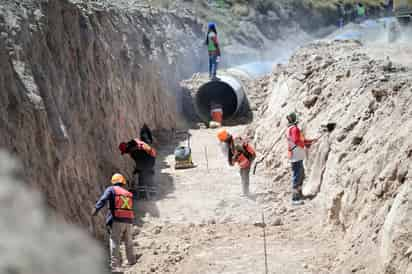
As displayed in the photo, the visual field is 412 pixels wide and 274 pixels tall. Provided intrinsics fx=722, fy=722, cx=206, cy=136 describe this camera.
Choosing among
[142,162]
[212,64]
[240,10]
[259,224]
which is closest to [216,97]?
[212,64]

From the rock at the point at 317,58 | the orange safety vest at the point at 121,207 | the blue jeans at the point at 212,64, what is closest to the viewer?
the orange safety vest at the point at 121,207

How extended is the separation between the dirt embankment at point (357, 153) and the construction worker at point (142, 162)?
249 centimetres

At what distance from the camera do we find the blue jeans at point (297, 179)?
487 inches

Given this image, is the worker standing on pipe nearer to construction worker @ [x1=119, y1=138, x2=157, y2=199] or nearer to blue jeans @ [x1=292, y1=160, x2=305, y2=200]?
construction worker @ [x1=119, y1=138, x2=157, y2=199]

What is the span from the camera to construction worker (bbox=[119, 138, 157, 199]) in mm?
14062

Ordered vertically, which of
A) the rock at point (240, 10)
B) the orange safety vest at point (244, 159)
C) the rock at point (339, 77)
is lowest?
the rock at point (240, 10)

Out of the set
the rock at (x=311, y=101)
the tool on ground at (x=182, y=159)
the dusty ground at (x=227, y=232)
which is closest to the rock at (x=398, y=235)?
the dusty ground at (x=227, y=232)

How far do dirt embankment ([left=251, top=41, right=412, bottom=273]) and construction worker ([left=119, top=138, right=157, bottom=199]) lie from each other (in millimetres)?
2492

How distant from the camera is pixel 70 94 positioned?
481 inches

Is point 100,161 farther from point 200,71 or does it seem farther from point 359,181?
point 200,71

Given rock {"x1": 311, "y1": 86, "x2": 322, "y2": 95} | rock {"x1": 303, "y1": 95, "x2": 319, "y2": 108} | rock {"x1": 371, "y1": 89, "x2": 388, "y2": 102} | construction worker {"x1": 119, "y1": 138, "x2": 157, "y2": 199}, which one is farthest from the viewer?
rock {"x1": 311, "y1": 86, "x2": 322, "y2": 95}

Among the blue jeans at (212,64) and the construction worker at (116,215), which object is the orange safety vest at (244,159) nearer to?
the construction worker at (116,215)

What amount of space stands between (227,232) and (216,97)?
1289 cm

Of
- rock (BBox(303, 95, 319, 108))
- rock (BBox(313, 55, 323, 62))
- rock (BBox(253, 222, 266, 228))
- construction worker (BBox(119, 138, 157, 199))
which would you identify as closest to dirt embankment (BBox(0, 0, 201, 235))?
construction worker (BBox(119, 138, 157, 199))
